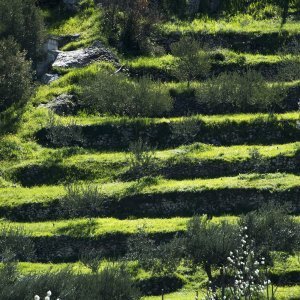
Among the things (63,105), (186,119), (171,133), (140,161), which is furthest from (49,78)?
(140,161)

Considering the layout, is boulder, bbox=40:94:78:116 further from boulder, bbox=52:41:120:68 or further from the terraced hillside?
boulder, bbox=52:41:120:68

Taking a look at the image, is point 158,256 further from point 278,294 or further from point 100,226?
point 278,294

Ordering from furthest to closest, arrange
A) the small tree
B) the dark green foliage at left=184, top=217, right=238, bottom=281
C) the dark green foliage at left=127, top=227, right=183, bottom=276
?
the small tree → the dark green foliage at left=127, top=227, right=183, bottom=276 → the dark green foliage at left=184, top=217, right=238, bottom=281

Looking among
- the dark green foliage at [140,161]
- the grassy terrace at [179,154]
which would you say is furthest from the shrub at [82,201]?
the grassy terrace at [179,154]

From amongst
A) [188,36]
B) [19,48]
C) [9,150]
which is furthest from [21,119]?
[188,36]

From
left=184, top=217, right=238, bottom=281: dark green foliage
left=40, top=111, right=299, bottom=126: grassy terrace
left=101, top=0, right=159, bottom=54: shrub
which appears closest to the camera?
left=184, top=217, right=238, bottom=281: dark green foliage

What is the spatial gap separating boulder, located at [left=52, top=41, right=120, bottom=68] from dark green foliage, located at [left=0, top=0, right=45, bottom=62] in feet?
8.31

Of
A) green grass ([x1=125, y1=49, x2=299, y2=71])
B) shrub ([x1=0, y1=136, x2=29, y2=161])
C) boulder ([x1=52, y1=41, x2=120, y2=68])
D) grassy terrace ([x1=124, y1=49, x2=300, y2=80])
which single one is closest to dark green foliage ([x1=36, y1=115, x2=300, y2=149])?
shrub ([x1=0, y1=136, x2=29, y2=161])

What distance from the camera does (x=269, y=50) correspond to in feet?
244

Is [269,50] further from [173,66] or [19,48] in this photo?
[19,48]

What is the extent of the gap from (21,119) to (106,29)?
63.2ft

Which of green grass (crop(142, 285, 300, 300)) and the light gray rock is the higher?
the light gray rock

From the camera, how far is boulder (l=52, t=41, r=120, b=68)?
7175cm

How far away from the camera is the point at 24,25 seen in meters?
72.0
